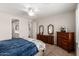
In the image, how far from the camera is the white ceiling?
50.5 inches

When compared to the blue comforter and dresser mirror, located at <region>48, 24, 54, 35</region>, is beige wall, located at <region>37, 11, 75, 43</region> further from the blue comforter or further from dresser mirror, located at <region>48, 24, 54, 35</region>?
the blue comforter

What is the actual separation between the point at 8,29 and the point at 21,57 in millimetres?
403

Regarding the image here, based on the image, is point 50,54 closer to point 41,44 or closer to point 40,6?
point 41,44

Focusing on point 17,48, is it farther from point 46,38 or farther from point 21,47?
point 46,38

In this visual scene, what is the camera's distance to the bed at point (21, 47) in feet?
4.13

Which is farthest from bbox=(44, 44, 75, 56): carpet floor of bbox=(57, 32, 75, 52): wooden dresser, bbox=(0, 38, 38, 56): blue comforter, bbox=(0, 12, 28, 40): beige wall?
bbox=(0, 12, 28, 40): beige wall

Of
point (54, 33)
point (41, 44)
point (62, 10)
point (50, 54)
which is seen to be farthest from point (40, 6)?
point (50, 54)

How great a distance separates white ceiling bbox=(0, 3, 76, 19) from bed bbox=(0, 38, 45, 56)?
365mm

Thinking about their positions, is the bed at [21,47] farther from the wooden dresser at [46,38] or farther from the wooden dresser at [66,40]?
the wooden dresser at [66,40]

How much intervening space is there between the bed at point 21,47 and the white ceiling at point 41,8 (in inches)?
14.4

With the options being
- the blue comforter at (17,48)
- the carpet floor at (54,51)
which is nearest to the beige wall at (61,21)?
the carpet floor at (54,51)

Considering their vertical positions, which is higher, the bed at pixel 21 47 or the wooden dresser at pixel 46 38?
the wooden dresser at pixel 46 38

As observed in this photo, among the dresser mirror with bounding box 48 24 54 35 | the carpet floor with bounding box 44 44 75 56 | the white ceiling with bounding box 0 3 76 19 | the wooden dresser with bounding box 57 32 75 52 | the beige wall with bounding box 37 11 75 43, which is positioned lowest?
the carpet floor with bounding box 44 44 75 56

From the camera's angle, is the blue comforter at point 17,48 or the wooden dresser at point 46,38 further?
the wooden dresser at point 46,38
